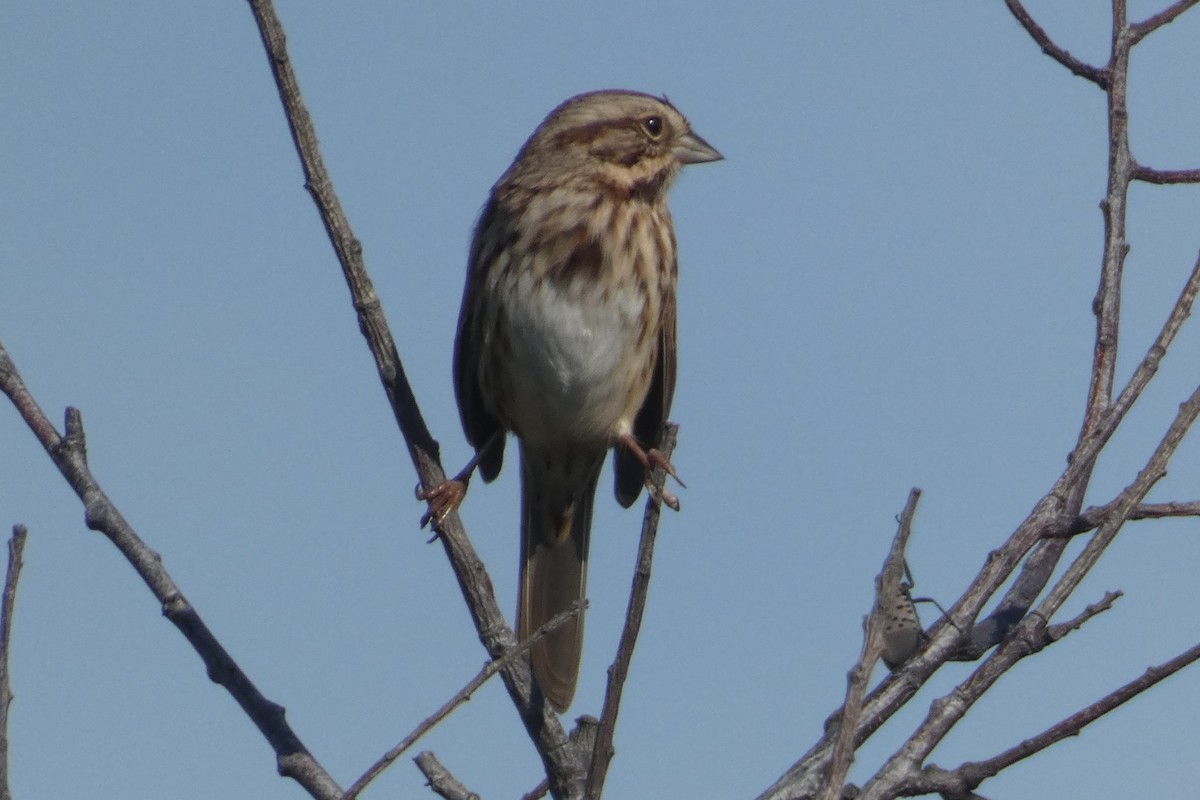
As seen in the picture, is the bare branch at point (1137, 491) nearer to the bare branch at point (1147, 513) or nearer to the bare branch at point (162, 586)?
the bare branch at point (1147, 513)

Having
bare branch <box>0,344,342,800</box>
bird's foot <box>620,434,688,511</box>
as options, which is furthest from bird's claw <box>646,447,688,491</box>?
bare branch <box>0,344,342,800</box>

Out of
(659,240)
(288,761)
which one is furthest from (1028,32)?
(288,761)

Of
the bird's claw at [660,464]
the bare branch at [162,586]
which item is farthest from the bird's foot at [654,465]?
the bare branch at [162,586]

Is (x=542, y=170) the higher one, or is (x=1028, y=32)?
(x=542, y=170)

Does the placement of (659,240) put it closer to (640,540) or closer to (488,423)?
(488,423)

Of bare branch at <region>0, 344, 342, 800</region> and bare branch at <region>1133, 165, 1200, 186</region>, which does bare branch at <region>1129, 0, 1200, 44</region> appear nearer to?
bare branch at <region>1133, 165, 1200, 186</region>

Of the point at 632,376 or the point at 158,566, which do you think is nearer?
the point at 158,566
